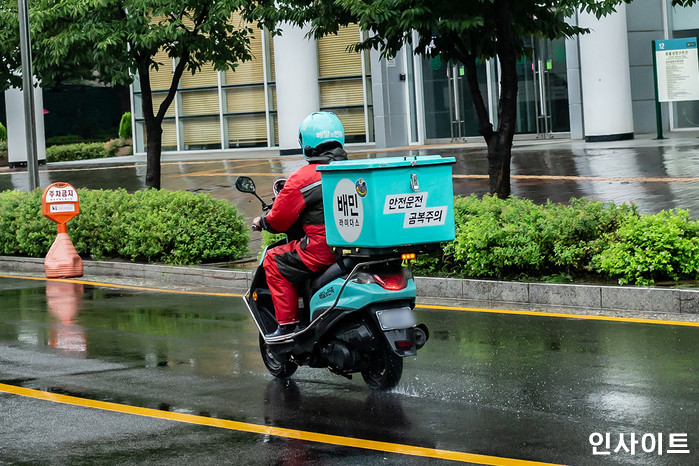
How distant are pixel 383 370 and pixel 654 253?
4.15 metres

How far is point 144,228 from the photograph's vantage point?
14.8 metres

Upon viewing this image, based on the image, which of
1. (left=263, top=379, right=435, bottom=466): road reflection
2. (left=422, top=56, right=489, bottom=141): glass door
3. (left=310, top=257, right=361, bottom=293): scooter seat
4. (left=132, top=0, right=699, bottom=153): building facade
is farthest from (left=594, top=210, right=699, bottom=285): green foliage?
(left=422, top=56, right=489, bottom=141): glass door

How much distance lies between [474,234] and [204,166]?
20.2 metres

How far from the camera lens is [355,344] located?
6.85m

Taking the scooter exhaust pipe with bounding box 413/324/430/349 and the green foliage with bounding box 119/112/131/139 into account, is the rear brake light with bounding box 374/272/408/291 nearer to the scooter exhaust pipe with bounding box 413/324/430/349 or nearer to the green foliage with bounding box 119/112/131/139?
the scooter exhaust pipe with bounding box 413/324/430/349

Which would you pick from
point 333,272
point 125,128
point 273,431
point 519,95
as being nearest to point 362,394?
point 333,272

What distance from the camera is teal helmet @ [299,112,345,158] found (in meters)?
7.21

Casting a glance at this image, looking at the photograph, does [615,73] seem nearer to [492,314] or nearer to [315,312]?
[492,314]

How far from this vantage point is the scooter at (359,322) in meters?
6.68

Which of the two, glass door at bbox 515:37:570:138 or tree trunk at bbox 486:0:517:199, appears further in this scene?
glass door at bbox 515:37:570:138

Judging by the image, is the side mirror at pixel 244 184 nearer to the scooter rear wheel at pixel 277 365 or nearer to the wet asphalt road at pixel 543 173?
the scooter rear wheel at pixel 277 365

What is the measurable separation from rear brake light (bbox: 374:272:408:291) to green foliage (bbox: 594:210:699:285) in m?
4.06

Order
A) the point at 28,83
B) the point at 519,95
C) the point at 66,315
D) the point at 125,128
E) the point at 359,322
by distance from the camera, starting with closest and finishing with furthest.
Result: the point at 359,322 → the point at 66,315 → the point at 28,83 → the point at 519,95 → the point at 125,128

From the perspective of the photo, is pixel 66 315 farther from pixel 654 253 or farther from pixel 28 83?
pixel 28 83
